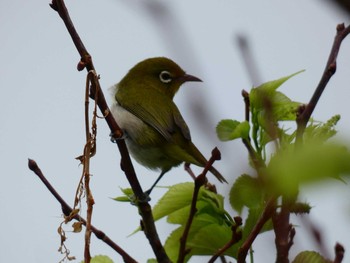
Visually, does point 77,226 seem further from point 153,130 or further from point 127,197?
point 153,130

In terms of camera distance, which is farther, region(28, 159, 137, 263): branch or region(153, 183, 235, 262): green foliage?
region(153, 183, 235, 262): green foliage

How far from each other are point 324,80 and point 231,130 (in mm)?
930

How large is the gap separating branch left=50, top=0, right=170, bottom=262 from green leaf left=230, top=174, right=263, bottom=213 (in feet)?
1.20

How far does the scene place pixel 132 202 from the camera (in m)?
2.71

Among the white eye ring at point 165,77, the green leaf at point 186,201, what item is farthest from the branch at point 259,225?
the white eye ring at point 165,77

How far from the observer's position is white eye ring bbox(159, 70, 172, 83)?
557 cm

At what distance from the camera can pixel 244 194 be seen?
7.90 ft

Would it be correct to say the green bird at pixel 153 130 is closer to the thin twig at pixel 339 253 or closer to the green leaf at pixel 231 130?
the green leaf at pixel 231 130

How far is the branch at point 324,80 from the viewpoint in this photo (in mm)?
1670

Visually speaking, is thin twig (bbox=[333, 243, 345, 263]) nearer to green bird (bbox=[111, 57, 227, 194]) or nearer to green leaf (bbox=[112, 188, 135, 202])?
green leaf (bbox=[112, 188, 135, 202])

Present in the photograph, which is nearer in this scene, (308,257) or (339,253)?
(339,253)

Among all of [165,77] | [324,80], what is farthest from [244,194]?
[165,77]

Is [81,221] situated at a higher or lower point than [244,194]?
higher

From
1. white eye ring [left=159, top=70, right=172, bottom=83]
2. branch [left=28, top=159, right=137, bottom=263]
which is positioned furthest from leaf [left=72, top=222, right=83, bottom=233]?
white eye ring [left=159, top=70, right=172, bottom=83]
